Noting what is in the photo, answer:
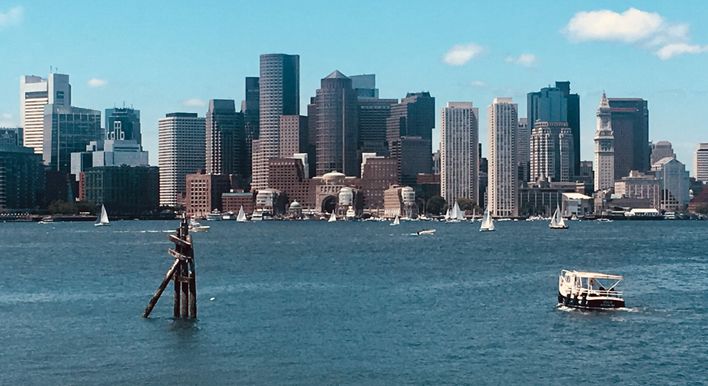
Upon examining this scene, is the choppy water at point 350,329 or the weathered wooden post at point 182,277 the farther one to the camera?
the weathered wooden post at point 182,277

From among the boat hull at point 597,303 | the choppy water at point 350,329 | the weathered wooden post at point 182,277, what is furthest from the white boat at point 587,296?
the weathered wooden post at point 182,277

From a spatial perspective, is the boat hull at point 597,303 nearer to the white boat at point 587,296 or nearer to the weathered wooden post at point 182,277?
the white boat at point 587,296

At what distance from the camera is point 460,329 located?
64.9 meters

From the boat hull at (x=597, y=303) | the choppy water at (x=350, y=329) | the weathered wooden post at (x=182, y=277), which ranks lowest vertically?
the choppy water at (x=350, y=329)

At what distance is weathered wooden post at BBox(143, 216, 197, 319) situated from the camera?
65.1 m

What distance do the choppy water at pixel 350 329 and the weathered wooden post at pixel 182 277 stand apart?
1073 mm

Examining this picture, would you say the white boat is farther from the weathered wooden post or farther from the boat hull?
the weathered wooden post

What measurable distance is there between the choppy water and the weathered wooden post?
3.52ft

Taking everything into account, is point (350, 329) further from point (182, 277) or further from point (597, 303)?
point (597, 303)

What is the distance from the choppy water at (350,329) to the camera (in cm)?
5216

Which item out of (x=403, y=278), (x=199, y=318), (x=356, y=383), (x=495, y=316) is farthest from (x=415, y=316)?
(x=403, y=278)

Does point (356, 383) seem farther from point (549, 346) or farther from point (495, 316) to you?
point (495, 316)

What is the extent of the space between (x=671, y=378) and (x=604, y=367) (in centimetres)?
313

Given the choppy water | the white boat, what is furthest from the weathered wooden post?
the white boat
